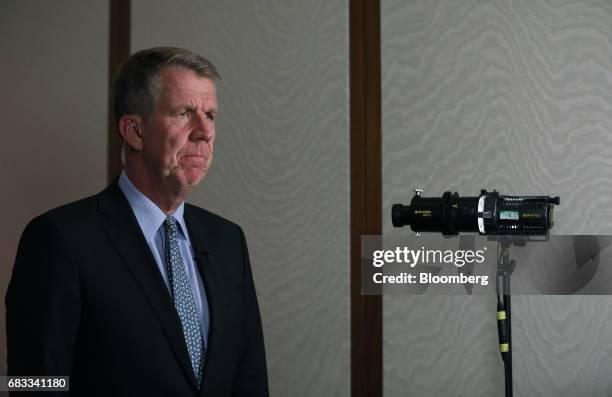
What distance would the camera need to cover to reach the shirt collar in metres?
1.50

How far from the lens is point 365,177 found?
2.30m

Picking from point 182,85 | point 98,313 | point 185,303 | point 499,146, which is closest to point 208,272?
point 185,303

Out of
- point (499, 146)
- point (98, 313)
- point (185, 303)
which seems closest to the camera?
point (98, 313)

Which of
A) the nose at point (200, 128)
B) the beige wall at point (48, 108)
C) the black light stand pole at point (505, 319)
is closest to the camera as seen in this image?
the nose at point (200, 128)

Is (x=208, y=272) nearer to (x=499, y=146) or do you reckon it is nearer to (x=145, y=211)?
(x=145, y=211)

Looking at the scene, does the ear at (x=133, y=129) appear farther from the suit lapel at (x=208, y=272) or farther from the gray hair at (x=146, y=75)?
the suit lapel at (x=208, y=272)

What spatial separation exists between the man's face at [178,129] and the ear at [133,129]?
13 millimetres

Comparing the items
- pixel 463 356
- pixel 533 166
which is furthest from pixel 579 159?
pixel 463 356

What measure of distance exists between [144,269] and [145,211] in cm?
16

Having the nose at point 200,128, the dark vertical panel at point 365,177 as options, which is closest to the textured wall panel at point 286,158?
the dark vertical panel at point 365,177

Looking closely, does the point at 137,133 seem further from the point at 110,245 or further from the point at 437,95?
the point at 437,95

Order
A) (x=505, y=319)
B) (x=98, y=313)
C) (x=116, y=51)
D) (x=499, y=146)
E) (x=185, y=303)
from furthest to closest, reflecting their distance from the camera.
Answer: (x=116, y=51) → (x=499, y=146) → (x=505, y=319) → (x=185, y=303) → (x=98, y=313)

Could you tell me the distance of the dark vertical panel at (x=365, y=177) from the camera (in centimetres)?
226

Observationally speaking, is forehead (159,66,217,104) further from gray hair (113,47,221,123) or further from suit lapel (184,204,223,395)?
suit lapel (184,204,223,395)
